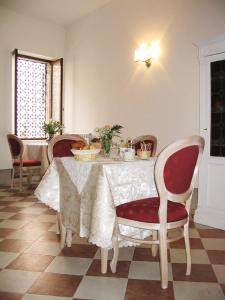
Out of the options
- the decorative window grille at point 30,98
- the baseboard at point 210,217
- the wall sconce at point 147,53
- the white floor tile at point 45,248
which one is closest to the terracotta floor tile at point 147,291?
the white floor tile at point 45,248

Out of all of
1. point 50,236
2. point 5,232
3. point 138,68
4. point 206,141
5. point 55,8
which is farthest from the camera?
point 55,8

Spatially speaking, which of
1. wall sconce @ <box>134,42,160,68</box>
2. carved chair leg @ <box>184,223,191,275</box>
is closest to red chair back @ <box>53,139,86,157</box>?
carved chair leg @ <box>184,223,191,275</box>

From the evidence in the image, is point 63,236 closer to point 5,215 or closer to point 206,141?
point 5,215

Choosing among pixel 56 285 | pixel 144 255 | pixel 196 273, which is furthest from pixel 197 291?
pixel 56 285

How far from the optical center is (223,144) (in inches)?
135

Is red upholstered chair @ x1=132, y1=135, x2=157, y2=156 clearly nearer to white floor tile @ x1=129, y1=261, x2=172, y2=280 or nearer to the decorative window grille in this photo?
white floor tile @ x1=129, y1=261, x2=172, y2=280

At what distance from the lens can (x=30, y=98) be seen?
6.61 meters

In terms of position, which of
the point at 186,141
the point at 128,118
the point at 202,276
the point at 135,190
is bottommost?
the point at 202,276

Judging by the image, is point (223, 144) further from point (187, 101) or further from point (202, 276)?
point (202, 276)

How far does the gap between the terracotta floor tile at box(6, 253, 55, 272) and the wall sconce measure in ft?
11.2

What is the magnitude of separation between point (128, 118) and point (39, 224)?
8.19 feet

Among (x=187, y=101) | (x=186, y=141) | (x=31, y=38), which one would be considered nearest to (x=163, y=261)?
(x=186, y=141)

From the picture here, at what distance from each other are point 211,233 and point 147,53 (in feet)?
9.60

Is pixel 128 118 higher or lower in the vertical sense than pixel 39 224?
higher
